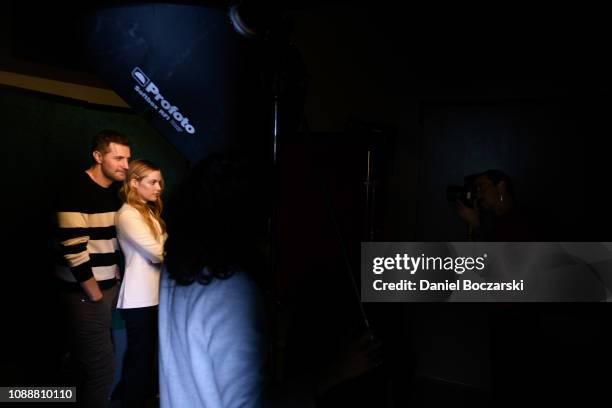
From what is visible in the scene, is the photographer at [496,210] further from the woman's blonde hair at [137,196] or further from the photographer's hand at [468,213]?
the woman's blonde hair at [137,196]

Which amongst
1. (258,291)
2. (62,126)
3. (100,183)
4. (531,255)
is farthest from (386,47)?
(258,291)

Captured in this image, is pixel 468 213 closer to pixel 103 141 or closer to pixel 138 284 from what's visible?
pixel 138 284

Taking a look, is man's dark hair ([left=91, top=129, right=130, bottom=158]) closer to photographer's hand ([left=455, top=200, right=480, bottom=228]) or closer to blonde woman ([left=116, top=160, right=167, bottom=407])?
blonde woman ([left=116, top=160, right=167, bottom=407])

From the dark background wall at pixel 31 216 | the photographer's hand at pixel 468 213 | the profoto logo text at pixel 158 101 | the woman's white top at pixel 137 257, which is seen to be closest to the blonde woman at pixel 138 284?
the woman's white top at pixel 137 257

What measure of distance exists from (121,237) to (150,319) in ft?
1.38

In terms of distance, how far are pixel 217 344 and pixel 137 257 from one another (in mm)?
1376

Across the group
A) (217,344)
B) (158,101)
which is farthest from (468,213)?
(217,344)

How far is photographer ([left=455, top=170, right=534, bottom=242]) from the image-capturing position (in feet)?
6.36

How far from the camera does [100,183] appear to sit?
1987mm

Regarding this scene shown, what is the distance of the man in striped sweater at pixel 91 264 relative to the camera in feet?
6.01

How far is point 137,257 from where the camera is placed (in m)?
1.93

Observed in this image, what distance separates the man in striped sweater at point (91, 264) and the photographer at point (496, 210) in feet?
5.86

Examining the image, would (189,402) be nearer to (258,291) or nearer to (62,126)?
(258,291)

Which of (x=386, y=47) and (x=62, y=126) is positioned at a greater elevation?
(x=386, y=47)
